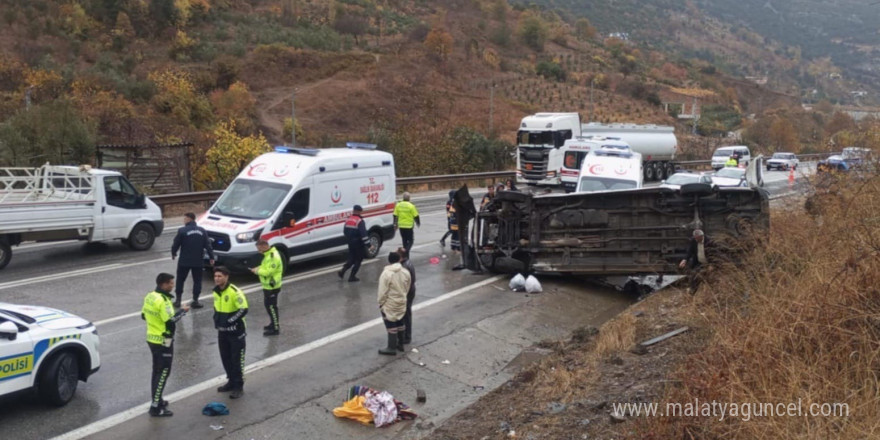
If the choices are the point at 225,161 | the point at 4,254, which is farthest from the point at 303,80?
the point at 4,254

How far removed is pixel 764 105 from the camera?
4636 inches

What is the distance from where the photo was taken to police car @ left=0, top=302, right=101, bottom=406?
713cm

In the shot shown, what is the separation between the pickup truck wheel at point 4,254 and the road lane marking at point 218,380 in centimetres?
770

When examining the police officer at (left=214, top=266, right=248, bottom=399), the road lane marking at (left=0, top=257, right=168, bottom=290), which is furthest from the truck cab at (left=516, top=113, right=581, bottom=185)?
the police officer at (left=214, top=266, right=248, bottom=399)

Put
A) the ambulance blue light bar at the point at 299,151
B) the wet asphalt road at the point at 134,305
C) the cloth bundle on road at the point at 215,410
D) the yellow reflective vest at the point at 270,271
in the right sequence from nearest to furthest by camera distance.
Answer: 1. the cloth bundle on road at the point at 215,410
2. the wet asphalt road at the point at 134,305
3. the yellow reflective vest at the point at 270,271
4. the ambulance blue light bar at the point at 299,151

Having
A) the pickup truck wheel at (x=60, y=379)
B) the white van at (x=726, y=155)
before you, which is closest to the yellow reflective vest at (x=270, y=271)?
the pickup truck wheel at (x=60, y=379)

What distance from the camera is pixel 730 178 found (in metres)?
26.7

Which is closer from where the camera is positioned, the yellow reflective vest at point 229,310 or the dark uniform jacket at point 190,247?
the yellow reflective vest at point 229,310

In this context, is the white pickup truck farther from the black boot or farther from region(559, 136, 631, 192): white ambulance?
region(559, 136, 631, 192): white ambulance

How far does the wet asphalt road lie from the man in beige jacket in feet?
4.30

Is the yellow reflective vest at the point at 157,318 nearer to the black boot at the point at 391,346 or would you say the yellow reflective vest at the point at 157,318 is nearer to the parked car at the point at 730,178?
the black boot at the point at 391,346

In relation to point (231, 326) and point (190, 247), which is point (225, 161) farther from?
point (231, 326)

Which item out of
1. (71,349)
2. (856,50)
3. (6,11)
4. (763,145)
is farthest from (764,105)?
(71,349)

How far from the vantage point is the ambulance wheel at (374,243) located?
1631cm
